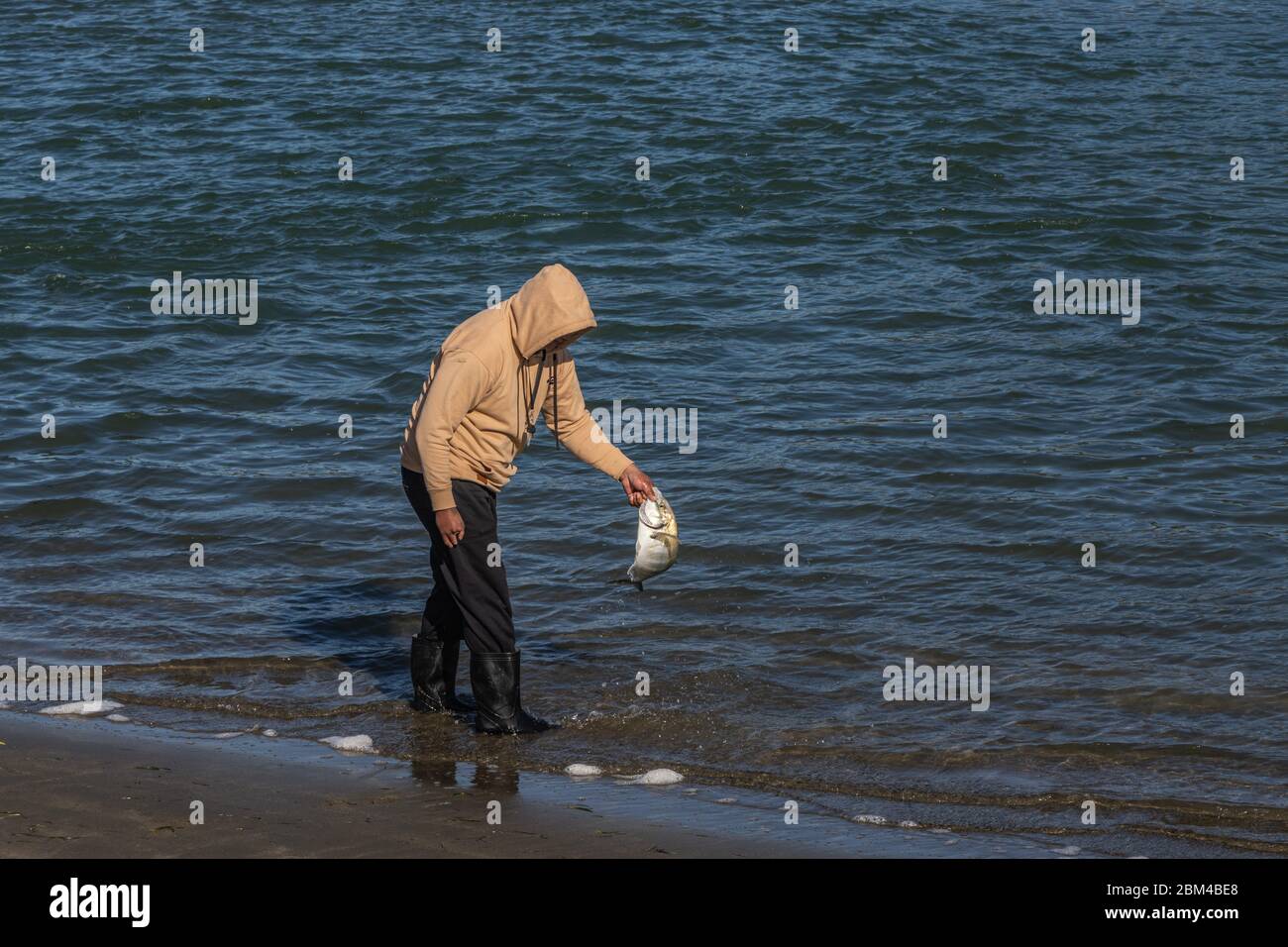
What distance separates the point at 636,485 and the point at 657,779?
1.08 meters

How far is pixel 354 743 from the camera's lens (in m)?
6.18

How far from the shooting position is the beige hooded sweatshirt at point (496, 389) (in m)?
5.61

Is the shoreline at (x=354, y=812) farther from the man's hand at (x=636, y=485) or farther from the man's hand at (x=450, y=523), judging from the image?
the man's hand at (x=636, y=485)

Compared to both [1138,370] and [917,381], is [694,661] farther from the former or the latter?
[1138,370]

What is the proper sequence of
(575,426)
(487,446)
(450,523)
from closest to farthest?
(450,523), (487,446), (575,426)

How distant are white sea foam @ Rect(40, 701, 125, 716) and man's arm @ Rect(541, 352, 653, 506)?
2.18 metres

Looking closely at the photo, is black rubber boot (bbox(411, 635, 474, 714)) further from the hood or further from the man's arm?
the hood

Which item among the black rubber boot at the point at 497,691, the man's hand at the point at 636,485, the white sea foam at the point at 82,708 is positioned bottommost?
the white sea foam at the point at 82,708

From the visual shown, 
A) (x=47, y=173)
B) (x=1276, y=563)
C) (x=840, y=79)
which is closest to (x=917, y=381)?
(x=1276, y=563)

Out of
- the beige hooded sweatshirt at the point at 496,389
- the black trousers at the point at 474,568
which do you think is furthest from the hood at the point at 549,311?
the black trousers at the point at 474,568

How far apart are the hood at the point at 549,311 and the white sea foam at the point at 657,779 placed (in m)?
1.57

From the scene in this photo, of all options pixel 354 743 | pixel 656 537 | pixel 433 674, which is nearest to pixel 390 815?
pixel 354 743

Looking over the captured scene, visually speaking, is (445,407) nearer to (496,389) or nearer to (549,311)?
(496,389)

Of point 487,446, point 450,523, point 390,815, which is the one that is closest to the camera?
point 390,815
